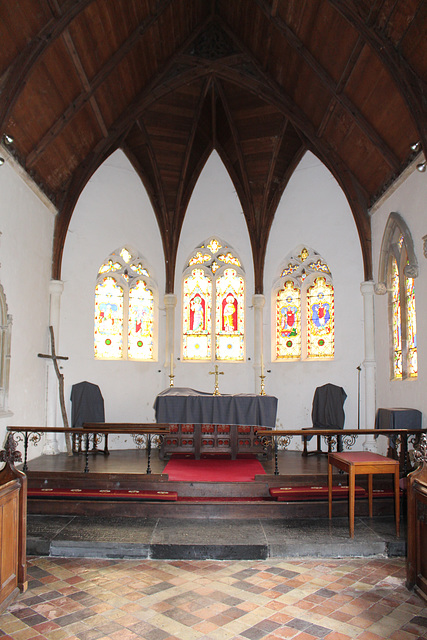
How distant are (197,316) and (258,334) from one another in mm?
1550

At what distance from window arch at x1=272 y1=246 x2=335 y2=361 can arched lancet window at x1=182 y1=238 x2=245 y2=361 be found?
0.90 metres

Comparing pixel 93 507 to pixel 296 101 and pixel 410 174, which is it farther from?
pixel 296 101

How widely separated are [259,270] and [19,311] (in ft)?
18.2

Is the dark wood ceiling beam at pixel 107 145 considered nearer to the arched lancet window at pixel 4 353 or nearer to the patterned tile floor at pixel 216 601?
the arched lancet window at pixel 4 353

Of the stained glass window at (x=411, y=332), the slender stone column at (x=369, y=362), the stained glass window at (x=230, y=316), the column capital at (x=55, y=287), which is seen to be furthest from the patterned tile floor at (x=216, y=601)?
the stained glass window at (x=230, y=316)

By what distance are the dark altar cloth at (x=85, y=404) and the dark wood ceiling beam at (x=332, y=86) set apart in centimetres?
696

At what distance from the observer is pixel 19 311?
9078 mm

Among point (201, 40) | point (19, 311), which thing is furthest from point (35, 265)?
point (201, 40)

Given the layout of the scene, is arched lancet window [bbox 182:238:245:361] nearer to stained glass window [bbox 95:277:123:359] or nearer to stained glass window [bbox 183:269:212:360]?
stained glass window [bbox 183:269:212:360]

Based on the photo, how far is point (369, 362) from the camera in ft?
35.3

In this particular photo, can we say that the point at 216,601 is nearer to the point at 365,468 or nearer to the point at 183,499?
the point at 365,468

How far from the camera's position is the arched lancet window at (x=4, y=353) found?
842cm

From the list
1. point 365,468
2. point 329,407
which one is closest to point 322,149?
point 329,407

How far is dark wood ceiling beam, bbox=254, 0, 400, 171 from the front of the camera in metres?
8.82
